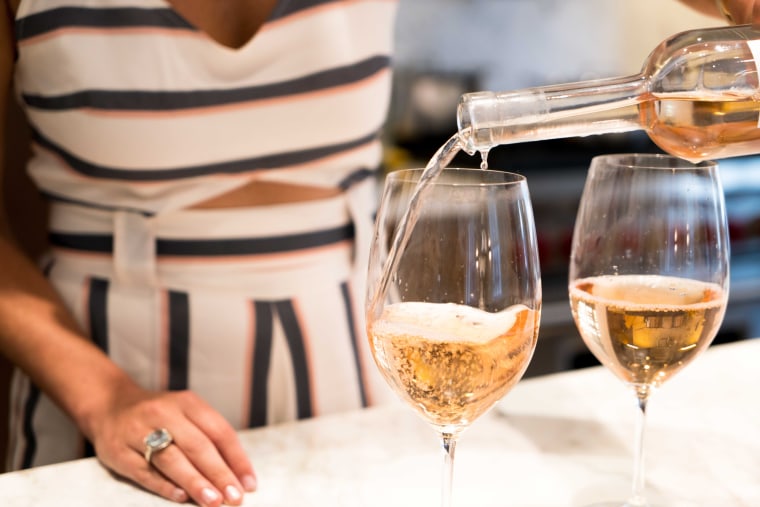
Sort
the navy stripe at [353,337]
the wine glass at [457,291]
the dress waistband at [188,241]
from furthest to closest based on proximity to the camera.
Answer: the navy stripe at [353,337], the dress waistband at [188,241], the wine glass at [457,291]

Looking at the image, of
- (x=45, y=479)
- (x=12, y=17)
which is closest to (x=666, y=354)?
(x=45, y=479)

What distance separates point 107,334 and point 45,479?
1.19 ft

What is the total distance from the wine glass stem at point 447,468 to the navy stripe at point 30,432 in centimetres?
68

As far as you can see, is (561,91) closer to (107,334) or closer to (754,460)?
(754,460)

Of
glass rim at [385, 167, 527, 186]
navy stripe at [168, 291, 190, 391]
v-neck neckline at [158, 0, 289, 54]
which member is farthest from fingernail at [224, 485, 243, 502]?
v-neck neckline at [158, 0, 289, 54]

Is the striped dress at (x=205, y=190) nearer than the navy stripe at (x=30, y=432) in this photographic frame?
Yes

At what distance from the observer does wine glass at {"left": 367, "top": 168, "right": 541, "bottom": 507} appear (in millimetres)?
544

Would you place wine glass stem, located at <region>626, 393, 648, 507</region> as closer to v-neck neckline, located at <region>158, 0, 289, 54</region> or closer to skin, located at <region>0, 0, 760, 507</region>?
skin, located at <region>0, 0, 760, 507</region>

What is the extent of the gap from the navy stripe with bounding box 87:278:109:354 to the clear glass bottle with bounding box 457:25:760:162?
0.65m

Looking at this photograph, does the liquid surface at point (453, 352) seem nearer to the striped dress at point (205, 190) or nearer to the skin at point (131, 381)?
the skin at point (131, 381)

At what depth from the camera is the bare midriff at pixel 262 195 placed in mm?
1048

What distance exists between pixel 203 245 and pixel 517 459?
19.3 inches

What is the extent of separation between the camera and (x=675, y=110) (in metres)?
0.61

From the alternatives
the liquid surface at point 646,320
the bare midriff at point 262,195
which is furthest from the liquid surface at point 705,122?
the bare midriff at point 262,195
